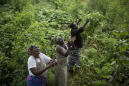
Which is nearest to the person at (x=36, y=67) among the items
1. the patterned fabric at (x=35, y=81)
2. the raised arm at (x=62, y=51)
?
the patterned fabric at (x=35, y=81)

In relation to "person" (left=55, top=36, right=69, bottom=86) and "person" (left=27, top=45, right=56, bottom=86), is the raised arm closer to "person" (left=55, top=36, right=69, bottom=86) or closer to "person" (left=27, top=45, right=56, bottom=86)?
"person" (left=55, top=36, right=69, bottom=86)

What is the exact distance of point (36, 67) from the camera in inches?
126

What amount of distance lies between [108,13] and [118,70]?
4984 millimetres

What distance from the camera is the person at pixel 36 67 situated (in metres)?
3.11

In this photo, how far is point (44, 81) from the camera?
3416 mm

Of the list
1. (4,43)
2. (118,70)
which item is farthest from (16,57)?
(118,70)

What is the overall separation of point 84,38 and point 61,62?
305 centimetres

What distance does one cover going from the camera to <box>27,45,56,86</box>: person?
3.11 meters

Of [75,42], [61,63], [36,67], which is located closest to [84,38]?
[75,42]

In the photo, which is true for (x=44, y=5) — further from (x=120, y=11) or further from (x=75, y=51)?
(x=75, y=51)

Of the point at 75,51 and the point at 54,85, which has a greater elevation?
the point at 75,51

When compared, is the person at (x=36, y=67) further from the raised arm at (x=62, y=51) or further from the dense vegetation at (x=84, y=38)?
the dense vegetation at (x=84, y=38)

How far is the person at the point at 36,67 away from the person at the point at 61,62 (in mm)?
355

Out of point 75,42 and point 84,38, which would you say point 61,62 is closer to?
point 75,42
